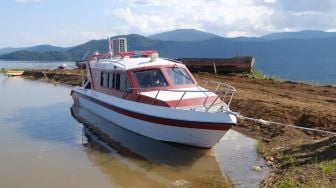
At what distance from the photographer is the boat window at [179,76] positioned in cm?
1442

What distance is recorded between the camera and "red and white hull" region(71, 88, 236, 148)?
11.3 metres

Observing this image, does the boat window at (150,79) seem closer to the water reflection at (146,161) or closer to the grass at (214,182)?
the water reflection at (146,161)

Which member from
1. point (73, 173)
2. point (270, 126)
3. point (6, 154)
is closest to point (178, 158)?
point (73, 173)

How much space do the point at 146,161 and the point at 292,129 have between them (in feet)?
14.7

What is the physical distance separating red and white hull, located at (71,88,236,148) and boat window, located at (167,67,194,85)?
5.18 ft

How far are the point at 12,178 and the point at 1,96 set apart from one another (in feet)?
59.4

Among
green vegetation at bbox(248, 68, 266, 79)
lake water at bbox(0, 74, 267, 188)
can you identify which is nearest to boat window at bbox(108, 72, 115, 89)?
lake water at bbox(0, 74, 267, 188)

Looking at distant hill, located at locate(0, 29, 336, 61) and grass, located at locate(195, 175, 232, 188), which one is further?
distant hill, located at locate(0, 29, 336, 61)

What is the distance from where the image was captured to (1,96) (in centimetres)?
2748

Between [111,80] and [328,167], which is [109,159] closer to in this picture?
[111,80]

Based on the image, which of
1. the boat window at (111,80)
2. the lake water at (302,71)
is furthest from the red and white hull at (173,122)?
the lake water at (302,71)

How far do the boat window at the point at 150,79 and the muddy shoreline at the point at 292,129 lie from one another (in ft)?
9.83

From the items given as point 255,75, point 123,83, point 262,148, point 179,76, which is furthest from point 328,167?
point 255,75

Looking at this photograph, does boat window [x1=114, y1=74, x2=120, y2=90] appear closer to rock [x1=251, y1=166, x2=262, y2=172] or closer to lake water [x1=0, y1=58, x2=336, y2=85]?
rock [x1=251, y1=166, x2=262, y2=172]
